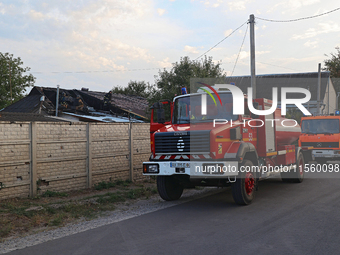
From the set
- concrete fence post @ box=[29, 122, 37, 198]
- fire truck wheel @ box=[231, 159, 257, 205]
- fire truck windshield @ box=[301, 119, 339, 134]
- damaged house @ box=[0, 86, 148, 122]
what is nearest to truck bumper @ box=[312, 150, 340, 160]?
fire truck windshield @ box=[301, 119, 339, 134]

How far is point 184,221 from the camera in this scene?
729 centimetres

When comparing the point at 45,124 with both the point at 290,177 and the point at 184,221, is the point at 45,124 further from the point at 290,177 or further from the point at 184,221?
the point at 290,177

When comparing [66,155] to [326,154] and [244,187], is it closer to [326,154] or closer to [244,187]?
[244,187]

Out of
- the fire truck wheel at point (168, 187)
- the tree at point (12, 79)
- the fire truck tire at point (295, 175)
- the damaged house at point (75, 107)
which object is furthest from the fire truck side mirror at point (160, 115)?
the tree at point (12, 79)

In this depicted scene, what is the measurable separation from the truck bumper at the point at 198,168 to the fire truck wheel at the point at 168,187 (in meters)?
0.81

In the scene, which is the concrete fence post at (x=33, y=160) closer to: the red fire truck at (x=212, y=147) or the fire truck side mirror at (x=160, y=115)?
the red fire truck at (x=212, y=147)

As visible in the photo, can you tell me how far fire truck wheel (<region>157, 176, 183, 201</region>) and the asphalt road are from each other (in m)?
0.62

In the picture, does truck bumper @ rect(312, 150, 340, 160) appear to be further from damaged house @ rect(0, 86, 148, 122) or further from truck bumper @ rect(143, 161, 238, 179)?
truck bumper @ rect(143, 161, 238, 179)

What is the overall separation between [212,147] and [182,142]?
76cm

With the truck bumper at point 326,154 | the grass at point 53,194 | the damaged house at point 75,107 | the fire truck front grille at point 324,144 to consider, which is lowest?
the grass at point 53,194

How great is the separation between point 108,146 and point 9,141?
3.59m

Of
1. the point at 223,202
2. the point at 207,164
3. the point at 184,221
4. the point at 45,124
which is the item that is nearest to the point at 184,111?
the point at 207,164

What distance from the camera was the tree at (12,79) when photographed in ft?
131

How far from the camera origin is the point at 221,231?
6.43 metres
